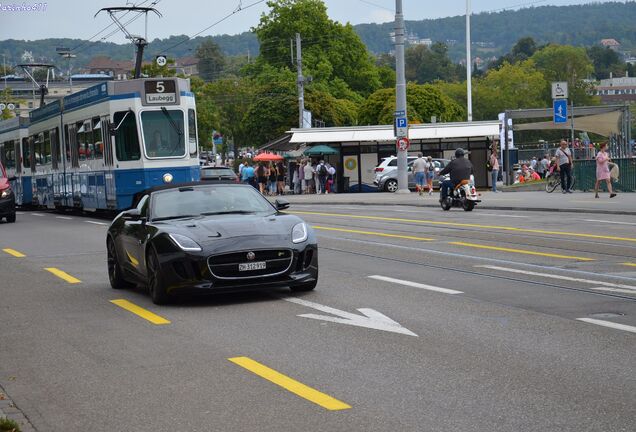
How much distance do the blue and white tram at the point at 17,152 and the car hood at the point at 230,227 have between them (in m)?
30.9

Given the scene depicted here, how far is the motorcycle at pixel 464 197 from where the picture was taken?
31312 millimetres

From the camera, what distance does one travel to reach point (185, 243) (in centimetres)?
1216

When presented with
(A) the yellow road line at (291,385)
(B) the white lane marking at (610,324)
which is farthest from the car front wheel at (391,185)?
(A) the yellow road line at (291,385)

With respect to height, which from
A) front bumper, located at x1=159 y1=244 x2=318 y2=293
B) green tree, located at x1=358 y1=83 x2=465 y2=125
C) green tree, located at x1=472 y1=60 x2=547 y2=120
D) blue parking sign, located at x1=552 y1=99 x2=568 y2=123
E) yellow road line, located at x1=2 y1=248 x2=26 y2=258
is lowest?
yellow road line, located at x1=2 y1=248 x2=26 y2=258

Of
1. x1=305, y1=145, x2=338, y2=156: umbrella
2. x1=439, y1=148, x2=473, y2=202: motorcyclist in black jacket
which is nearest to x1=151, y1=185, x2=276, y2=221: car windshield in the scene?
x1=439, y1=148, x2=473, y2=202: motorcyclist in black jacket

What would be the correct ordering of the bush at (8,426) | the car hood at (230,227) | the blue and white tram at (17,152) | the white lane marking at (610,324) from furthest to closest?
the blue and white tram at (17,152), the car hood at (230,227), the white lane marking at (610,324), the bush at (8,426)

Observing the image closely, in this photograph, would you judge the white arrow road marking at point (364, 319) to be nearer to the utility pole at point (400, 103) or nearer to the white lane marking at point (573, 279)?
the white lane marking at point (573, 279)

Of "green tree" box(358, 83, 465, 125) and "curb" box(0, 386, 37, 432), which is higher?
"green tree" box(358, 83, 465, 125)

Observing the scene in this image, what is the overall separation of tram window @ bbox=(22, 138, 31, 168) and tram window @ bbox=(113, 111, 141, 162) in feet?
40.9

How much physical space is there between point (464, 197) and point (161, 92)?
8.63 metres

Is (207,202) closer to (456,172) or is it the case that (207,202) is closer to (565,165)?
(456,172)

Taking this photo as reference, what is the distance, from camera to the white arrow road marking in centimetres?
1020

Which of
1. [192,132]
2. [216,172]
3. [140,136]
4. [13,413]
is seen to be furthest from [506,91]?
[13,413]

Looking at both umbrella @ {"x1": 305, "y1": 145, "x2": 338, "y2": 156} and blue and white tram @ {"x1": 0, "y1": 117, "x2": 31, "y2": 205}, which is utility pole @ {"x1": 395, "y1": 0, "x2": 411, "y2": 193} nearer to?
umbrella @ {"x1": 305, "y1": 145, "x2": 338, "y2": 156}
